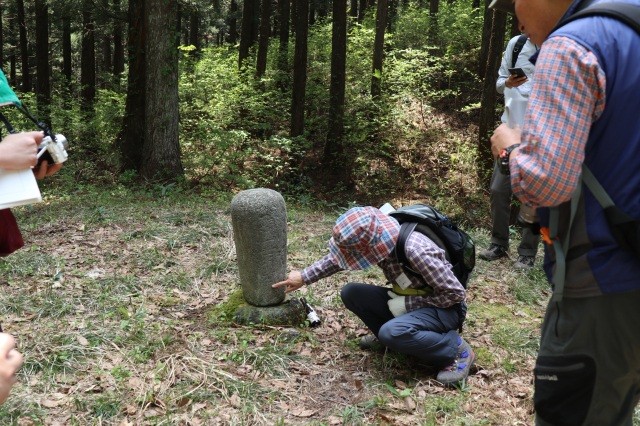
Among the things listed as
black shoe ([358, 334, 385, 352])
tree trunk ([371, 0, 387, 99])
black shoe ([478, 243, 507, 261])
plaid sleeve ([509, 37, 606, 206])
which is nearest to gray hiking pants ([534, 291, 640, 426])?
plaid sleeve ([509, 37, 606, 206])

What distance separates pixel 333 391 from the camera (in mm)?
3871

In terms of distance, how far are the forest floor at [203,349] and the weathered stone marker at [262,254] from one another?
0.54ft

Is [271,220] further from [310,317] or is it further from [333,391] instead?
[333,391]

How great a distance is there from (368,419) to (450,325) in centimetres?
100

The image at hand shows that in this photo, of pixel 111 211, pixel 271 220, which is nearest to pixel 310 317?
pixel 271 220

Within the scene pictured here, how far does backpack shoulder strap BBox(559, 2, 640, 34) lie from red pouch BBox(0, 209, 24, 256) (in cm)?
208

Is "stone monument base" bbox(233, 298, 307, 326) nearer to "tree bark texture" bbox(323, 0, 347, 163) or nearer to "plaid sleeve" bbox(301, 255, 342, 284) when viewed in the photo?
"plaid sleeve" bbox(301, 255, 342, 284)

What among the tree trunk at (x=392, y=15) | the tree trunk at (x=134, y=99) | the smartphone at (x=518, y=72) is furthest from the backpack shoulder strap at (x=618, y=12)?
the tree trunk at (x=392, y=15)

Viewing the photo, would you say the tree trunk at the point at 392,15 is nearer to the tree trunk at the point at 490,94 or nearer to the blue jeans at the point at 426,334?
the tree trunk at the point at 490,94

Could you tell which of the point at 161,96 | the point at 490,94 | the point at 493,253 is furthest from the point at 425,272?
the point at 490,94

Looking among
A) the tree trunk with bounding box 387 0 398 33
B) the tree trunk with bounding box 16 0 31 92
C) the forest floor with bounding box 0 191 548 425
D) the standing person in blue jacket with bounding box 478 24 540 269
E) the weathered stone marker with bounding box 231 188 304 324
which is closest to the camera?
the forest floor with bounding box 0 191 548 425

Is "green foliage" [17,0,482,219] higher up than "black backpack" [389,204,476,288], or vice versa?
"black backpack" [389,204,476,288]

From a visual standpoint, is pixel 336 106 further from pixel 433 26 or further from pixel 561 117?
pixel 561 117

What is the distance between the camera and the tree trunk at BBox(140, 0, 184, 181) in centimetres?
977
